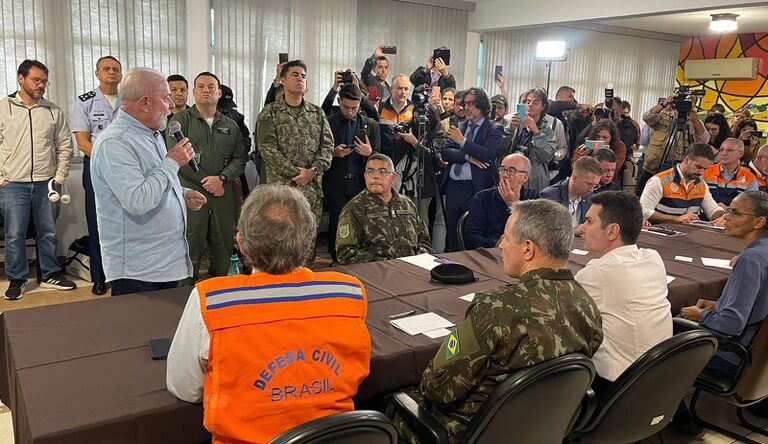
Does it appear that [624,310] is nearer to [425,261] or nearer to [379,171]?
[425,261]

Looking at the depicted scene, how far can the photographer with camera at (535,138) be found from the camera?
5.01m

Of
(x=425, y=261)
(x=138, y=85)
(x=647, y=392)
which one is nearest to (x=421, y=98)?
(x=425, y=261)

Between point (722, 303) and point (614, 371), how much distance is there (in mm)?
714

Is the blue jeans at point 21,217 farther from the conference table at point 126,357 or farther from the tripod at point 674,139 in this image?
the tripod at point 674,139

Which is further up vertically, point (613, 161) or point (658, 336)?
point (613, 161)

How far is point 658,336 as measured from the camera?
79.7 inches

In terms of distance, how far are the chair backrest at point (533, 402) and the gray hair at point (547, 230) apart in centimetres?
29

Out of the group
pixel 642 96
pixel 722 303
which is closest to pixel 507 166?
pixel 722 303

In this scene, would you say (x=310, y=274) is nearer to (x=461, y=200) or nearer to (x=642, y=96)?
(x=461, y=200)

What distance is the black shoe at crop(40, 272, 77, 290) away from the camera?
14.4 feet

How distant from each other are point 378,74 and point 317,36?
4.55 ft

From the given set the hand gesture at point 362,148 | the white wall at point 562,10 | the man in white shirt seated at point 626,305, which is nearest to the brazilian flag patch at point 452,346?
the man in white shirt seated at point 626,305

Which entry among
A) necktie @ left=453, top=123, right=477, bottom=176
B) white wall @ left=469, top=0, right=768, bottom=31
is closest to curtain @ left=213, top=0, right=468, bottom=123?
white wall @ left=469, top=0, right=768, bottom=31

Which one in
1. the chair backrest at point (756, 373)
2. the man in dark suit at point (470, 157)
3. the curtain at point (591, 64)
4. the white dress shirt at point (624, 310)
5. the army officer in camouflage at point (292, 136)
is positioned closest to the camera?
the white dress shirt at point (624, 310)
